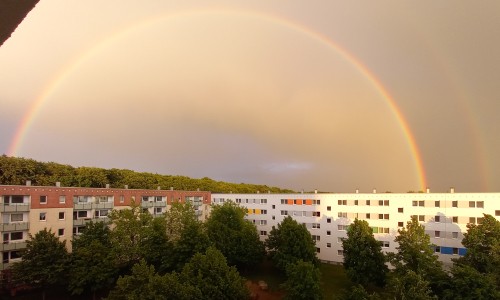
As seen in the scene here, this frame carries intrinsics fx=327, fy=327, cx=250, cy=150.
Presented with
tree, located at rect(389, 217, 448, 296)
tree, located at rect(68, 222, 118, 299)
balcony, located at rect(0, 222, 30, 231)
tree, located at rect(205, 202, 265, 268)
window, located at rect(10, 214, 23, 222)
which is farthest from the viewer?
tree, located at rect(205, 202, 265, 268)

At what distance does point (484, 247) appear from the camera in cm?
3797

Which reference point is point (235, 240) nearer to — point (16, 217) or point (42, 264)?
point (42, 264)

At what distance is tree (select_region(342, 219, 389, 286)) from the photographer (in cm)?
4134

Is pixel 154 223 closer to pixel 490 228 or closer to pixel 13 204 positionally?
pixel 13 204

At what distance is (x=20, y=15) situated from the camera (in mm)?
2434

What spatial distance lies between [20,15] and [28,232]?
165 ft

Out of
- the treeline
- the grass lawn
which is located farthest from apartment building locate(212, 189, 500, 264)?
the treeline

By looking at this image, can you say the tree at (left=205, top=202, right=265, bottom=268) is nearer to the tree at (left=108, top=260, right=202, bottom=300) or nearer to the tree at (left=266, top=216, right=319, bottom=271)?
the tree at (left=266, top=216, right=319, bottom=271)

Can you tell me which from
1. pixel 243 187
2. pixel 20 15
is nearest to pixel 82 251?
pixel 20 15

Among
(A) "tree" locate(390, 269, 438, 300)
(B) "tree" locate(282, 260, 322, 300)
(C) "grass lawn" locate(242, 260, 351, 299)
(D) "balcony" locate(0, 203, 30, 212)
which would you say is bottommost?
(C) "grass lawn" locate(242, 260, 351, 299)

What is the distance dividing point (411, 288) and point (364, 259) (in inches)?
573

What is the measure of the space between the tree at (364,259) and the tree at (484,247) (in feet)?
28.8

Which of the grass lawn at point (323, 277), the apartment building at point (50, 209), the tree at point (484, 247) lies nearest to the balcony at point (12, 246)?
the apartment building at point (50, 209)

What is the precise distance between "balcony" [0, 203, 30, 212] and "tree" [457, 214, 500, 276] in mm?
53665
